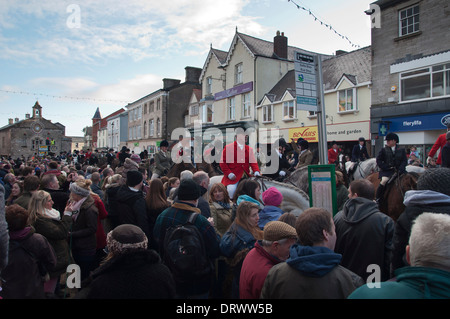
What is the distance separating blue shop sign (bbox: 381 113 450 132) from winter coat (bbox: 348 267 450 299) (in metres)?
16.6

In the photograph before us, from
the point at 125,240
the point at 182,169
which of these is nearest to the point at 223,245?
the point at 125,240

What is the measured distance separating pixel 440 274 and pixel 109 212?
4602 mm

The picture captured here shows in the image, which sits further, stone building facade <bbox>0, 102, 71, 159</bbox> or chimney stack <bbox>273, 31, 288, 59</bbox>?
stone building facade <bbox>0, 102, 71, 159</bbox>

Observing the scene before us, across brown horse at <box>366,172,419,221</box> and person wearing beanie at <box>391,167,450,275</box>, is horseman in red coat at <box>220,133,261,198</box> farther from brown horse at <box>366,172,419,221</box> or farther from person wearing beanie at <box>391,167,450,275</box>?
person wearing beanie at <box>391,167,450,275</box>

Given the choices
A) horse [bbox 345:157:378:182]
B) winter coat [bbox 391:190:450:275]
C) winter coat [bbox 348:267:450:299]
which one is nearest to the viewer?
winter coat [bbox 348:267:450:299]

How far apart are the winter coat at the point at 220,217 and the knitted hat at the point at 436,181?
93.7 inches

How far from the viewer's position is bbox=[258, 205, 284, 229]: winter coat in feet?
12.1

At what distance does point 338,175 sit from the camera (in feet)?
19.3

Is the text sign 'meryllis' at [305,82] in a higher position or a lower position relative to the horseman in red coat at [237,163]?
higher

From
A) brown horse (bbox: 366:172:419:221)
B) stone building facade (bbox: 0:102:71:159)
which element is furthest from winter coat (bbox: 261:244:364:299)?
stone building facade (bbox: 0:102:71:159)

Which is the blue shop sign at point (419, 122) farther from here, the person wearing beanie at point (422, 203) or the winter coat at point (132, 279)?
the winter coat at point (132, 279)

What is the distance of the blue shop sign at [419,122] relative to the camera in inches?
611

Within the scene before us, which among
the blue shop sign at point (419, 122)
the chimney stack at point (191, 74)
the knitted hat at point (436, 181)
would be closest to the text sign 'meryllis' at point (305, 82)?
the knitted hat at point (436, 181)

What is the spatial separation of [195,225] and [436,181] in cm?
244
